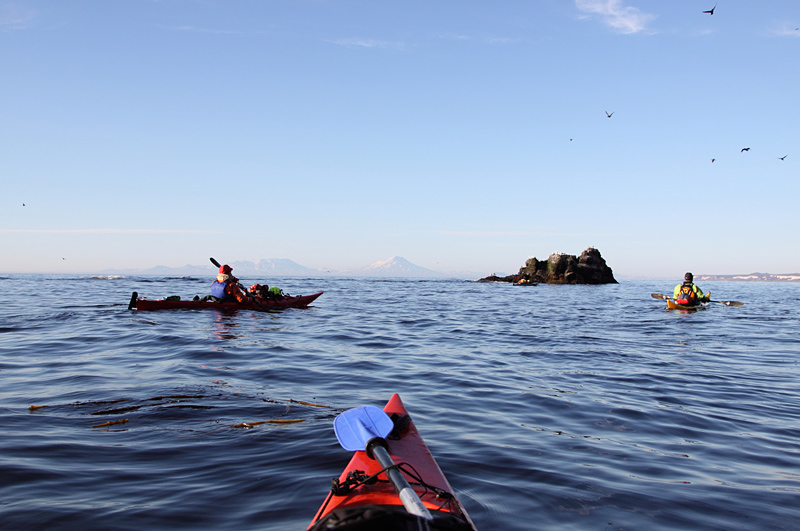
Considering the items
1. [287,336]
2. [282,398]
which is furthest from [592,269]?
[282,398]

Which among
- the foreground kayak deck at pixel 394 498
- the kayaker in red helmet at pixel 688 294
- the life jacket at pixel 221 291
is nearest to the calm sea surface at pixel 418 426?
the foreground kayak deck at pixel 394 498

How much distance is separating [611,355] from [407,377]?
18.0ft

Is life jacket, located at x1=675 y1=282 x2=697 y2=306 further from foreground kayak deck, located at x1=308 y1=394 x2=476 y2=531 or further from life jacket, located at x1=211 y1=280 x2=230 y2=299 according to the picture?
foreground kayak deck, located at x1=308 y1=394 x2=476 y2=531

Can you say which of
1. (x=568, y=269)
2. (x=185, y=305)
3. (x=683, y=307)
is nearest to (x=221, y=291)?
(x=185, y=305)

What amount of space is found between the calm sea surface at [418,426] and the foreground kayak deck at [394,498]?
494 millimetres

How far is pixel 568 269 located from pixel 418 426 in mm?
72759

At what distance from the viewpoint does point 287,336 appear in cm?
1345

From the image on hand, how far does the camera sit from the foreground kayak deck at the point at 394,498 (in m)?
2.47

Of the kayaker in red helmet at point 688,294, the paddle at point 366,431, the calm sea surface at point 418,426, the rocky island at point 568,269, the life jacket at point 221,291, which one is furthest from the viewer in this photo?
the rocky island at point 568,269

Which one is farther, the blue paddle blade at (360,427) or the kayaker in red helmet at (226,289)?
the kayaker in red helmet at (226,289)

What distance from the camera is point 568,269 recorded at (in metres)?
73.7

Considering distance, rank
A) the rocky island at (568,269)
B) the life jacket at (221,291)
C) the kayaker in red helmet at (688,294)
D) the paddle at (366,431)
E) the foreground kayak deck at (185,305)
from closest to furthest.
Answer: the paddle at (366,431), the foreground kayak deck at (185,305), the life jacket at (221,291), the kayaker in red helmet at (688,294), the rocky island at (568,269)

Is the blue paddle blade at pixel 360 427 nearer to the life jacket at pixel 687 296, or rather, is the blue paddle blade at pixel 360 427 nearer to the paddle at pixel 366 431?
the paddle at pixel 366 431

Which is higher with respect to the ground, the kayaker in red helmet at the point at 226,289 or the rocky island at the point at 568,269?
the rocky island at the point at 568,269
